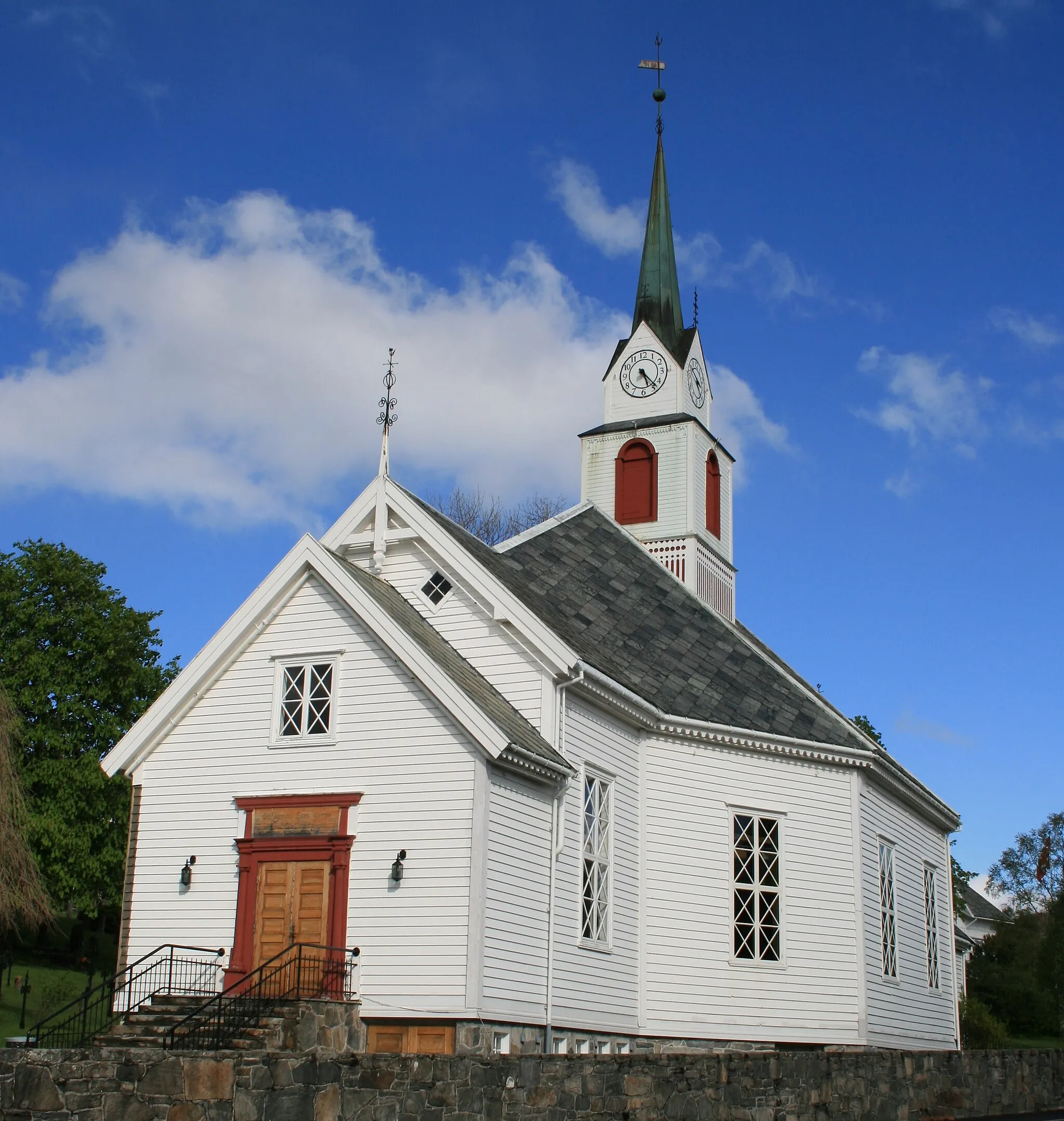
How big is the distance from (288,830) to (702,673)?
778cm

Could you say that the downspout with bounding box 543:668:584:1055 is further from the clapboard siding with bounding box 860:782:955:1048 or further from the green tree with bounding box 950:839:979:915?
the green tree with bounding box 950:839:979:915

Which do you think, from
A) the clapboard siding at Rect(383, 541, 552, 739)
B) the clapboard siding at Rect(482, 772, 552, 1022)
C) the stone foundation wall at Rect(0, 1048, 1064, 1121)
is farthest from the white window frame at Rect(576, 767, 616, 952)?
the stone foundation wall at Rect(0, 1048, 1064, 1121)

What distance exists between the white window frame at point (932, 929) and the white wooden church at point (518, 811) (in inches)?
27.0

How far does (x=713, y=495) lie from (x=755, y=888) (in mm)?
10654

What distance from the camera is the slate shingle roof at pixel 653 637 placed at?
20531 millimetres

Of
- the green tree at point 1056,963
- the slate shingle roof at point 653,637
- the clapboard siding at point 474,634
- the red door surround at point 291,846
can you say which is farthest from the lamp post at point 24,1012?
the green tree at point 1056,963

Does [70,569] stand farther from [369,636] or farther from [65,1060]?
[65,1060]

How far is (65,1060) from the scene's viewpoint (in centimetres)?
1170

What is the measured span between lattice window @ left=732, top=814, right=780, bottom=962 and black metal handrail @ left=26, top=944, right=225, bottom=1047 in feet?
25.2

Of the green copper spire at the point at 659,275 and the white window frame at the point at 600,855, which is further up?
the green copper spire at the point at 659,275

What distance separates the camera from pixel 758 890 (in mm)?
20234

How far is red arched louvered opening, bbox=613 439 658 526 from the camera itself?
27422 millimetres

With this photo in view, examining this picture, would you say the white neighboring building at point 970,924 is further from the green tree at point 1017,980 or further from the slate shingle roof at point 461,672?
the slate shingle roof at point 461,672

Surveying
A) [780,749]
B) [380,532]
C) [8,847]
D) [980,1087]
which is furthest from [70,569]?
[980,1087]
